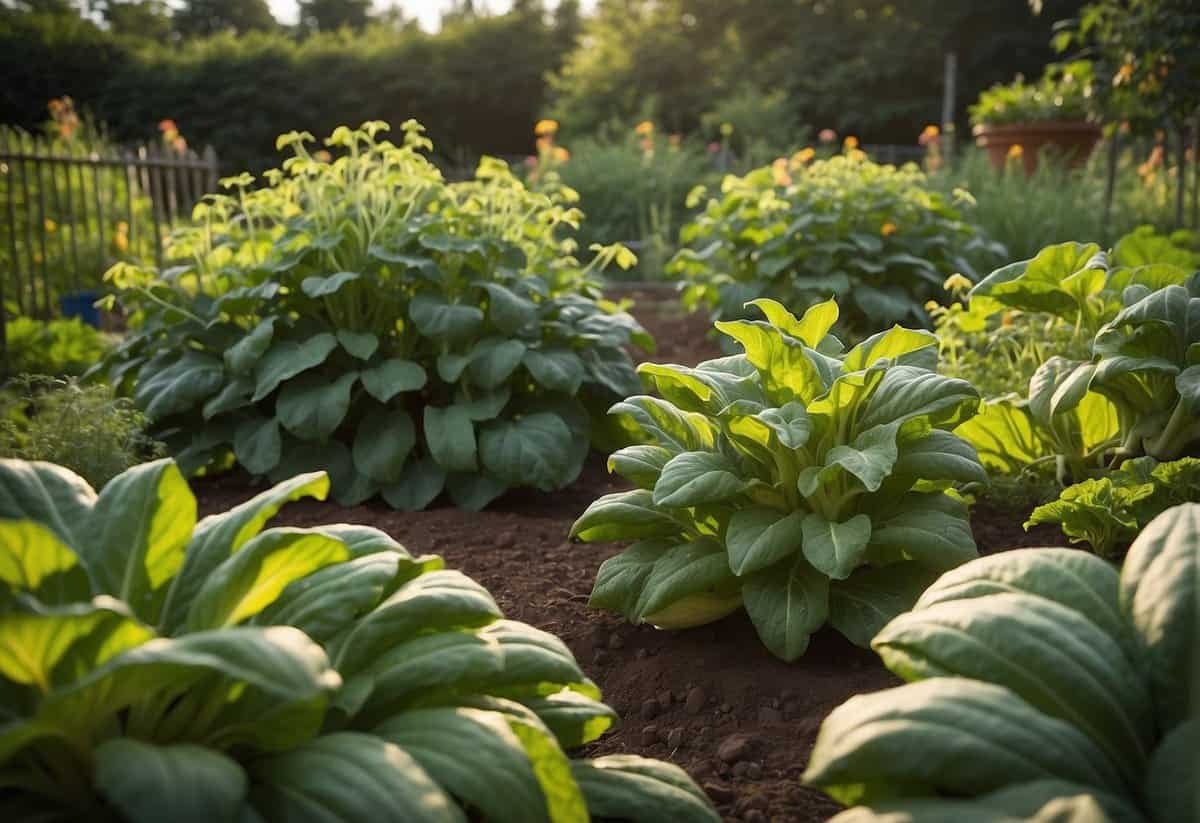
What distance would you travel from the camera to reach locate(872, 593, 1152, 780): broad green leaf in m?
1.41

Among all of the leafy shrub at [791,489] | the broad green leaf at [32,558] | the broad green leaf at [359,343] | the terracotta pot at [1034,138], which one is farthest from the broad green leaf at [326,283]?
the terracotta pot at [1034,138]

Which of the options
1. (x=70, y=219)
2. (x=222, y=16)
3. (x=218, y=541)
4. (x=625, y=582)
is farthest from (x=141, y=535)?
(x=222, y=16)

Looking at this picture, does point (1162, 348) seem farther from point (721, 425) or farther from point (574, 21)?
point (574, 21)

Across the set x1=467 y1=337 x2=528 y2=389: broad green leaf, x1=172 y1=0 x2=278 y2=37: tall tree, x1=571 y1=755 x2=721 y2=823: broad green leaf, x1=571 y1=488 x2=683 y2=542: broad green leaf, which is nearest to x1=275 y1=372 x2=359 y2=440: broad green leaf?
x1=467 y1=337 x2=528 y2=389: broad green leaf

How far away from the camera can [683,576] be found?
92.0 inches

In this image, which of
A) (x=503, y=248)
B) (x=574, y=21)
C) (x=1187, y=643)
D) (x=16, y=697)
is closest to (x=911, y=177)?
(x=503, y=248)

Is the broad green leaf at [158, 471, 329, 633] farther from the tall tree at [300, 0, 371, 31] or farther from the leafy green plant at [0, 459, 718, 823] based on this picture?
the tall tree at [300, 0, 371, 31]

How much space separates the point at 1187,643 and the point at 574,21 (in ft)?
91.8

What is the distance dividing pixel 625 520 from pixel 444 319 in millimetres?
1509

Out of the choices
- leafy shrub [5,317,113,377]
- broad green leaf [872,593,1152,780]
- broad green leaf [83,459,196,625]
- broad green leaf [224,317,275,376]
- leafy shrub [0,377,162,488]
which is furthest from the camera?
leafy shrub [5,317,113,377]

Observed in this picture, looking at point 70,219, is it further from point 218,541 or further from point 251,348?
point 218,541

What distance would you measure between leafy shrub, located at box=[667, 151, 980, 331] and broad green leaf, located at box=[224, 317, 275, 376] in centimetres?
293

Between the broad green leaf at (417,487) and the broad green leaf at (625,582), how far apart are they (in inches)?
54.6

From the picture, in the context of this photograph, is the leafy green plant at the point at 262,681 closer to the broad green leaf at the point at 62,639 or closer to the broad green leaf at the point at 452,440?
the broad green leaf at the point at 62,639
